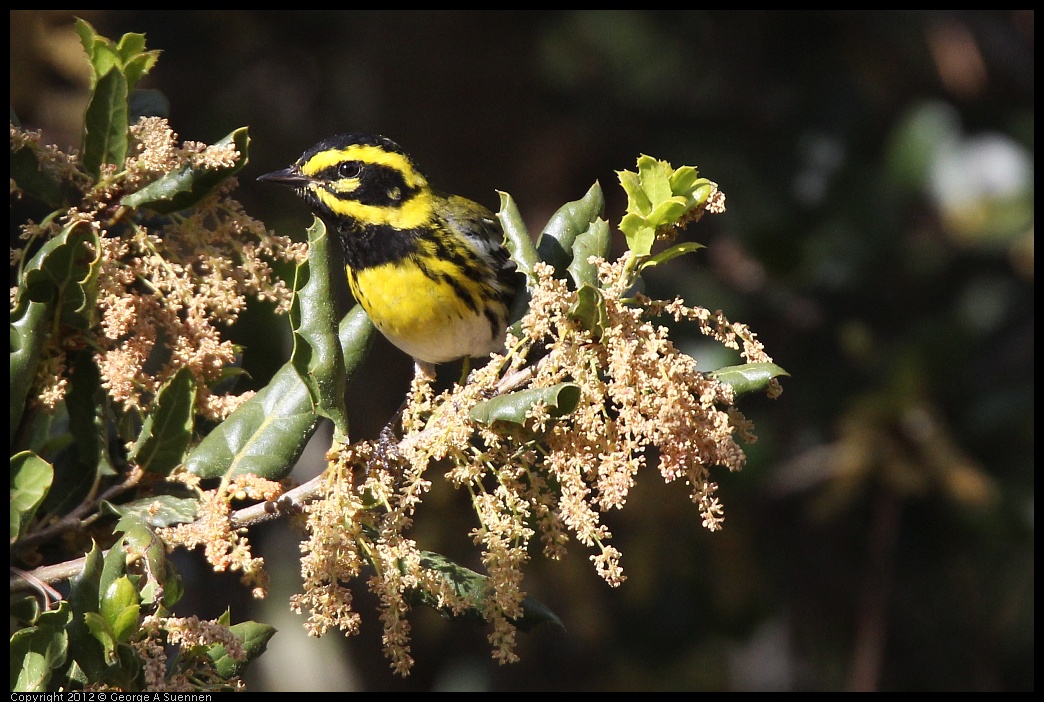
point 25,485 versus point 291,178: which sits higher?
point 291,178

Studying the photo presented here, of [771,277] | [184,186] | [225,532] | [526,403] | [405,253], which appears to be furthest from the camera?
[771,277]

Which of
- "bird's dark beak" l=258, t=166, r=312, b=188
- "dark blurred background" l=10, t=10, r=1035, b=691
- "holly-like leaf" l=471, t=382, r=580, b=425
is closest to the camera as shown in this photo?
"holly-like leaf" l=471, t=382, r=580, b=425

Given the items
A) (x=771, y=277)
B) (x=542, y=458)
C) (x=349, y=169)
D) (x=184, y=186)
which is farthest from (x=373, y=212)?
(x=771, y=277)

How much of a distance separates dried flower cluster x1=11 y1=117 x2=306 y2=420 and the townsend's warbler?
0.73 metres

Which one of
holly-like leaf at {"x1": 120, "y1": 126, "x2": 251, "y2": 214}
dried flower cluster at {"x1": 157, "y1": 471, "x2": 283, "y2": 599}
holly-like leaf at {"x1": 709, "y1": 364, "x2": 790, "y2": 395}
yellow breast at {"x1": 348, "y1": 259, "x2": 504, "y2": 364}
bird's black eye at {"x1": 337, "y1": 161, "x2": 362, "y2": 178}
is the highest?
holly-like leaf at {"x1": 120, "y1": 126, "x2": 251, "y2": 214}

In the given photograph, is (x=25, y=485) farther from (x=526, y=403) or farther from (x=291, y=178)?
(x=291, y=178)

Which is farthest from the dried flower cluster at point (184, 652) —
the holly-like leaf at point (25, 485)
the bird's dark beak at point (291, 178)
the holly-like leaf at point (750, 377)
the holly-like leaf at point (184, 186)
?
the bird's dark beak at point (291, 178)

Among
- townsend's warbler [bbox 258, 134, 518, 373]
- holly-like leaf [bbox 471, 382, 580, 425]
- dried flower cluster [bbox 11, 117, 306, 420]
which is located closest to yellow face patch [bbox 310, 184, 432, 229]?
townsend's warbler [bbox 258, 134, 518, 373]

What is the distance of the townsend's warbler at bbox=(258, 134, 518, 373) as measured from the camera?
2771 millimetres

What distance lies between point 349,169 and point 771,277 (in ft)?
7.97

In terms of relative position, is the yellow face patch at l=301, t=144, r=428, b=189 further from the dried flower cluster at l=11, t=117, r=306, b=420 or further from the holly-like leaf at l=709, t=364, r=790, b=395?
the holly-like leaf at l=709, t=364, r=790, b=395

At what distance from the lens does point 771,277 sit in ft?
15.5
